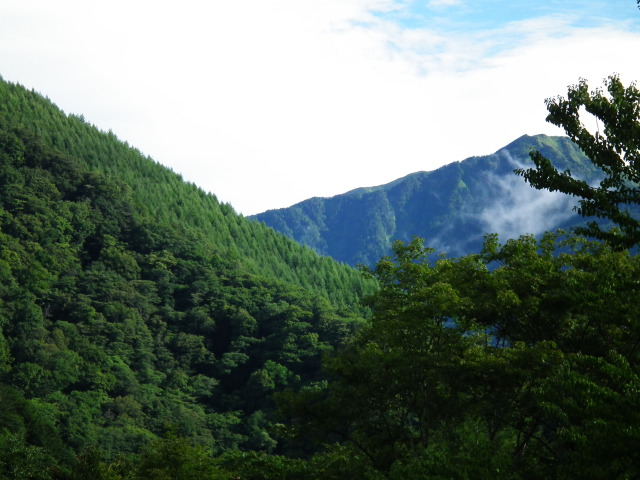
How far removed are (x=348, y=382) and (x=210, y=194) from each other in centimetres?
16452

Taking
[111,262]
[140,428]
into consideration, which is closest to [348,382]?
[140,428]

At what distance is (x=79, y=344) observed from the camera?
104562 mm

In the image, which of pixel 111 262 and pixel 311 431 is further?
pixel 111 262

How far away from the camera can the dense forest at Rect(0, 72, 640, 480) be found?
18266mm

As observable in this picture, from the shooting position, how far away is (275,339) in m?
117

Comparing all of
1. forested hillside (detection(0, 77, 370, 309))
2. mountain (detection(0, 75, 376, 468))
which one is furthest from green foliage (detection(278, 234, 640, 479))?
forested hillside (detection(0, 77, 370, 309))

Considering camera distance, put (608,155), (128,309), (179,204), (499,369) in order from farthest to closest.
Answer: (179,204)
(128,309)
(499,369)
(608,155)

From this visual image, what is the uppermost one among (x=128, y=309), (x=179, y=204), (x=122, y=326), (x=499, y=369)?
(x=179, y=204)

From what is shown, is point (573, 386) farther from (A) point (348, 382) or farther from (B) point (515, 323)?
(A) point (348, 382)

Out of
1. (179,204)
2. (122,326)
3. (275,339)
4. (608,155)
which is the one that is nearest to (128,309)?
(122,326)

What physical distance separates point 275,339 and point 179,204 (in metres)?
65.7

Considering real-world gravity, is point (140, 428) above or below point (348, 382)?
below

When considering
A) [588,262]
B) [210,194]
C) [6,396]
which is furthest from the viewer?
[210,194]

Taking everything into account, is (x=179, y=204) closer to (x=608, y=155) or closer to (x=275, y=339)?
(x=275, y=339)
